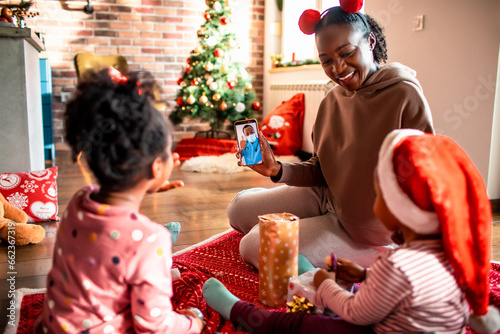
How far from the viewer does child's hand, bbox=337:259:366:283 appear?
1104 millimetres

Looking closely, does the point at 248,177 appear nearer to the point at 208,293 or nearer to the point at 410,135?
the point at 208,293

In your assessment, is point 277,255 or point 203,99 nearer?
point 277,255

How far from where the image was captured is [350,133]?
1484 millimetres

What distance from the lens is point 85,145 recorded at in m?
0.81

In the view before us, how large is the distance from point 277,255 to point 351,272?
0.76 ft

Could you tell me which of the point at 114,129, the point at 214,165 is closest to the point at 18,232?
the point at 114,129

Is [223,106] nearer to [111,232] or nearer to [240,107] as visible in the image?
[240,107]

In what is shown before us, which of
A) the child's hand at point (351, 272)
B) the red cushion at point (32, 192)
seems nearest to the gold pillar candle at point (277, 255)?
the child's hand at point (351, 272)

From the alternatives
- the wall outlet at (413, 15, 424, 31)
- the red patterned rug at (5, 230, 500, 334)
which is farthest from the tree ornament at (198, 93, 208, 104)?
the red patterned rug at (5, 230, 500, 334)

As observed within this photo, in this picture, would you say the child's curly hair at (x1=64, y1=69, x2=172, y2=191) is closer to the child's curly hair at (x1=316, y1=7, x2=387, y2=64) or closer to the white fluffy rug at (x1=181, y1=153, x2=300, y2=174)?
the child's curly hair at (x1=316, y1=7, x2=387, y2=64)

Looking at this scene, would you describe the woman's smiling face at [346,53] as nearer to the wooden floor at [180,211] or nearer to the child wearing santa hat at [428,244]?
the child wearing santa hat at [428,244]

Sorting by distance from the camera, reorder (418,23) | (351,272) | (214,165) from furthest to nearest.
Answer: (214,165) → (418,23) → (351,272)

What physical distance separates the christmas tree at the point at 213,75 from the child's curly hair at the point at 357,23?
279 centimetres

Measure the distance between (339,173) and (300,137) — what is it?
2.74m
